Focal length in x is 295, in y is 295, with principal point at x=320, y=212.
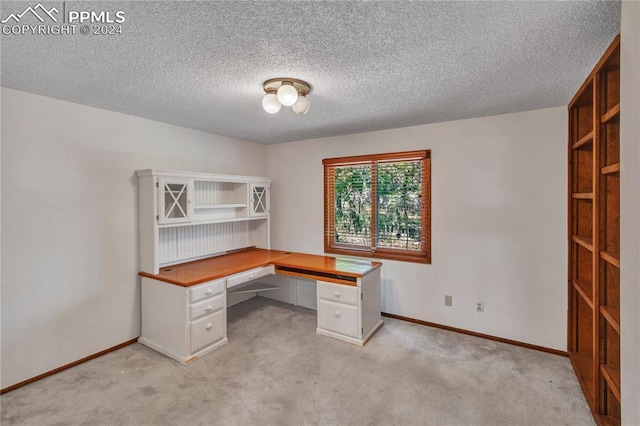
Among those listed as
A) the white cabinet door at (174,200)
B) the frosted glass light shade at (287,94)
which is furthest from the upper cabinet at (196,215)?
the frosted glass light shade at (287,94)

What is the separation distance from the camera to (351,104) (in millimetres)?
2660

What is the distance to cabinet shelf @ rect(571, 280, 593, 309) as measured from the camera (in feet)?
7.37

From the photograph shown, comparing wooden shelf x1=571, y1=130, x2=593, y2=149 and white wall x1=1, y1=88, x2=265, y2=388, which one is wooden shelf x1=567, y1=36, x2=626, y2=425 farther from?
white wall x1=1, y1=88, x2=265, y2=388

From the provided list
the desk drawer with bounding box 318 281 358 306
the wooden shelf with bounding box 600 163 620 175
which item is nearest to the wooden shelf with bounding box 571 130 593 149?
the wooden shelf with bounding box 600 163 620 175

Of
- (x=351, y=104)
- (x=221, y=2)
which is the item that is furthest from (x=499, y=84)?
(x=221, y=2)

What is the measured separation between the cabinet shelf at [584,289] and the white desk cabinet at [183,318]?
313 cm

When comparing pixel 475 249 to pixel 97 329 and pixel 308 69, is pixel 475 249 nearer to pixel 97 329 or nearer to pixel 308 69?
pixel 308 69

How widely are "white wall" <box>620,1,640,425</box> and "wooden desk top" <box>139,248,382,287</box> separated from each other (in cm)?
198

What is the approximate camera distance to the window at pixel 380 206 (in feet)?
11.3

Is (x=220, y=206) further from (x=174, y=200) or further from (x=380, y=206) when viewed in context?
(x=380, y=206)

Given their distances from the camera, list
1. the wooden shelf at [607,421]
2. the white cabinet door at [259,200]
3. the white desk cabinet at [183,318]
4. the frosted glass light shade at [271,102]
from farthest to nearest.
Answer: the white cabinet door at [259,200]
the white desk cabinet at [183,318]
the frosted glass light shade at [271,102]
the wooden shelf at [607,421]

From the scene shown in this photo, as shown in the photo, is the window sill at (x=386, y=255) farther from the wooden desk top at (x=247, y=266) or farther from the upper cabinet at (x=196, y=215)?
the upper cabinet at (x=196, y=215)

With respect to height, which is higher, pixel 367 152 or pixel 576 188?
pixel 367 152

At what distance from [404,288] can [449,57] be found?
2549mm
